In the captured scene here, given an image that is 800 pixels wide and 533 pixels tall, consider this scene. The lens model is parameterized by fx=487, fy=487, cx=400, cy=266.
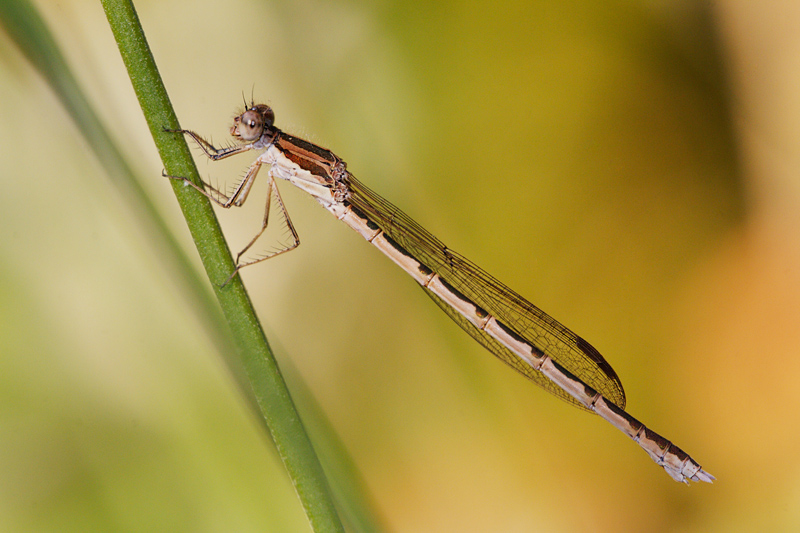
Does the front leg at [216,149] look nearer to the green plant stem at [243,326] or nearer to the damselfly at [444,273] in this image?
the damselfly at [444,273]

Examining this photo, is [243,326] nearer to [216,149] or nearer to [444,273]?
[216,149]

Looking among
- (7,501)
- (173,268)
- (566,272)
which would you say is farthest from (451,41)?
(7,501)

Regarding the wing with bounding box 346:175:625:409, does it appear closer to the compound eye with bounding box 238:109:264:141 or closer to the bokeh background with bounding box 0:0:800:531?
the bokeh background with bounding box 0:0:800:531

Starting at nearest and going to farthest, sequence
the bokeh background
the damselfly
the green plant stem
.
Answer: the green plant stem < the bokeh background < the damselfly

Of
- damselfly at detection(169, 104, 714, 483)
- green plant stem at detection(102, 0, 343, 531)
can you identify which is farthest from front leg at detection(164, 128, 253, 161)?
green plant stem at detection(102, 0, 343, 531)

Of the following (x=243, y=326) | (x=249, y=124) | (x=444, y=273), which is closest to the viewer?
(x=243, y=326)

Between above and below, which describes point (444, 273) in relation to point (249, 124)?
above

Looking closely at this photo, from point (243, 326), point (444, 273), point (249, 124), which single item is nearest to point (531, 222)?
point (444, 273)
